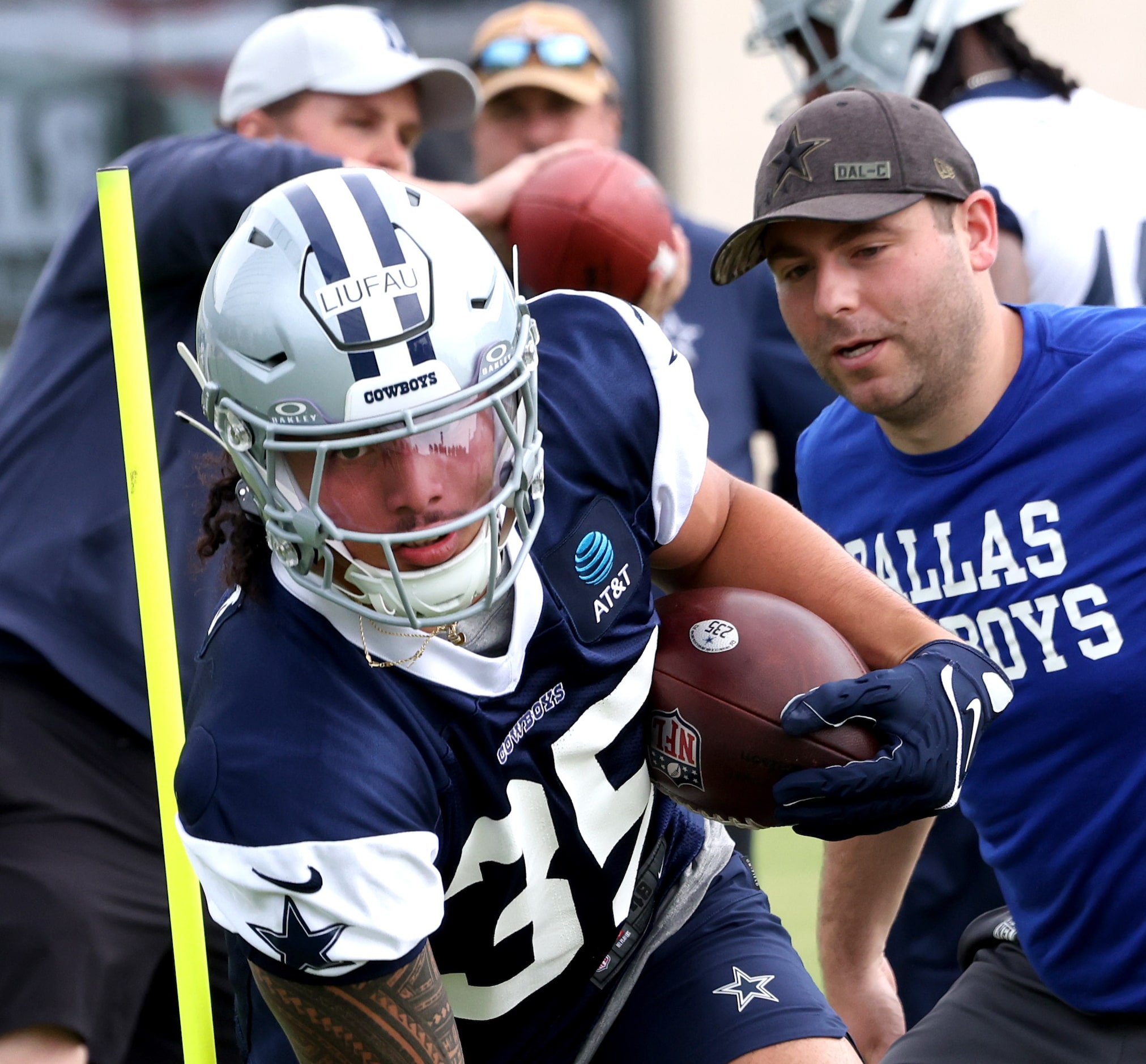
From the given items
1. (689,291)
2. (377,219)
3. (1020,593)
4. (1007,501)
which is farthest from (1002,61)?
(377,219)

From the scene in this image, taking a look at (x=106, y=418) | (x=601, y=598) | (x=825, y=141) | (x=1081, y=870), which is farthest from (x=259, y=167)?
(x=1081, y=870)

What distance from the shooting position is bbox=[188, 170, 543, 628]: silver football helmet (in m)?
2.01

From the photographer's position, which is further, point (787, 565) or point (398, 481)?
point (787, 565)

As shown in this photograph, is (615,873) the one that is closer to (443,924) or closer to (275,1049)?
(443,924)

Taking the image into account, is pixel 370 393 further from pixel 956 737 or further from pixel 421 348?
pixel 956 737

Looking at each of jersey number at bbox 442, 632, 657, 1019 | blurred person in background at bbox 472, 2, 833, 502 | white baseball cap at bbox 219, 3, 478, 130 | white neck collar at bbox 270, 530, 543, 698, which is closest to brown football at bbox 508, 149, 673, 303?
blurred person in background at bbox 472, 2, 833, 502

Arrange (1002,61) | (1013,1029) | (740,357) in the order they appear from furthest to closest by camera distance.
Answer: (740,357) → (1002,61) → (1013,1029)

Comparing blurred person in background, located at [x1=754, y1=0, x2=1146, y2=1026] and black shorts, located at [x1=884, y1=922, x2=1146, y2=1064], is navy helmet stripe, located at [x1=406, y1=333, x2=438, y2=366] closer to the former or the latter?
black shorts, located at [x1=884, y1=922, x2=1146, y2=1064]

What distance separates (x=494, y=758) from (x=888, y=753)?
0.53 metres

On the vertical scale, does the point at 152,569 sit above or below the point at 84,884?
above

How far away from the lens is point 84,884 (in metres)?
2.94

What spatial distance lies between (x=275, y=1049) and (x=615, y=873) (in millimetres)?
554

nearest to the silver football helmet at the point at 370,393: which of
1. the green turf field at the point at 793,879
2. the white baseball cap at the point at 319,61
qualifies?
the white baseball cap at the point at 319,61

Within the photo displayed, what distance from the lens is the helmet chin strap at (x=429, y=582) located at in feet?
6.68
